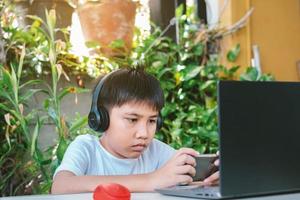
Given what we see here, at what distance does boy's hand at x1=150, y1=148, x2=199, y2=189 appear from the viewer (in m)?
1.15

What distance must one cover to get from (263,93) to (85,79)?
1.95 m

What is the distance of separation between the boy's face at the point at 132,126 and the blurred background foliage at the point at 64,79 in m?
0.82

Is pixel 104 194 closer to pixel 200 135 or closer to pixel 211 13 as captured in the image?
pixel 200 135

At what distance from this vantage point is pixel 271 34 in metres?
3.06

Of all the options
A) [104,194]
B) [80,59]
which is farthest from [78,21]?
[104,194]

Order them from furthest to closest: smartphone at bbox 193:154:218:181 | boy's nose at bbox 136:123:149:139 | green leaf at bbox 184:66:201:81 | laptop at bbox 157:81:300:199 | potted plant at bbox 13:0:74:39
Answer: green leaf at bbox 184:66:201:81 → potted plant at bbox 13:0:74:39 → boy's nose at bbox 136:123:149:139 → smartphone at bbox 193:154:218:181 → laptop at bbox 157:81:300:199

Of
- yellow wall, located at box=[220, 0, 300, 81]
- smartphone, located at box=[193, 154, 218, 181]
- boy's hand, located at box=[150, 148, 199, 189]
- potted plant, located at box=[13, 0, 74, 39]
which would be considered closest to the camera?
boy's hand, located at box=[150, 148, 199, 189]

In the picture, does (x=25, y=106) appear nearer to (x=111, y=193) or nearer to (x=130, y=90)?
(x=130, y=90)

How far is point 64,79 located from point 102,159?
1.22m

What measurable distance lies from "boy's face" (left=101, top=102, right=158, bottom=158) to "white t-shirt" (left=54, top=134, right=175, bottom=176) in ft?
0.22

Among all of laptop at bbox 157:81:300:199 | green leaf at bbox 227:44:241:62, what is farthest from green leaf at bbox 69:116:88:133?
laptop at bbox 157:81:300:199

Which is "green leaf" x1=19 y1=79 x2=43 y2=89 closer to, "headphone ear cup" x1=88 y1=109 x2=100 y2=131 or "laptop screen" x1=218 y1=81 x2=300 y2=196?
"headphone ear cup" x1=88 y1=109 x2=100 y2=131

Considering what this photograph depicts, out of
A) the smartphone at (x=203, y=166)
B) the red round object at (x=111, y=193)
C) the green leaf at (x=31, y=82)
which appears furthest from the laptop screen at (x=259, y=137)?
the green leaf at (x=31, y=82)

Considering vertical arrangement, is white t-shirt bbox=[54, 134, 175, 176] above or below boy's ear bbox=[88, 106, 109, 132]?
below
